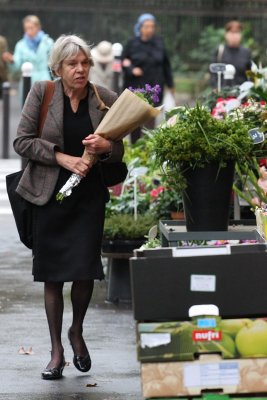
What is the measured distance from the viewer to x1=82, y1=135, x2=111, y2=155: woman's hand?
671 centimetres

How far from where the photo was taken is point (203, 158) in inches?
241

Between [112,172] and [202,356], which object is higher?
[112,172]

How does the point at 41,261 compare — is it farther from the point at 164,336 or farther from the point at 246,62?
the point at 246,62

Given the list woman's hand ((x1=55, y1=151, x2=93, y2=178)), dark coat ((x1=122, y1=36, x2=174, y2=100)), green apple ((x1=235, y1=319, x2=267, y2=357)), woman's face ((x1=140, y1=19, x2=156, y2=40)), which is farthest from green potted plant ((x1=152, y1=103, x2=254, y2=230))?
dark coat ((x1=122, y1=36, x2=174, y2=100))

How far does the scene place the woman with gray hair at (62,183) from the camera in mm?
6930

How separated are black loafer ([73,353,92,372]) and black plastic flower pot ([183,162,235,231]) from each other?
4.04 feet

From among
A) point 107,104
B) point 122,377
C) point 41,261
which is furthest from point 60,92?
point 122,377

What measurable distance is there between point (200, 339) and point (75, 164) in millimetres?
1870

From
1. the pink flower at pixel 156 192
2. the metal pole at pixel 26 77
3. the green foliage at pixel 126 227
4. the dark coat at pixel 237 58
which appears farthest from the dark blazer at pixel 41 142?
the dark coat at pixel 237 58

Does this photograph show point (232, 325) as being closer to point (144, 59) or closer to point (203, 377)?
point (203, 377)

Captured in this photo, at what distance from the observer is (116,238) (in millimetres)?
9227

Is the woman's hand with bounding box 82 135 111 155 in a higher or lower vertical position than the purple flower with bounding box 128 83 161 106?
lower

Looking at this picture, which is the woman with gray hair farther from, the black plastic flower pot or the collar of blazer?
the black plastic flower pot

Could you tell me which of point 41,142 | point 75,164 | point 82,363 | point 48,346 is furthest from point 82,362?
point 41,142
